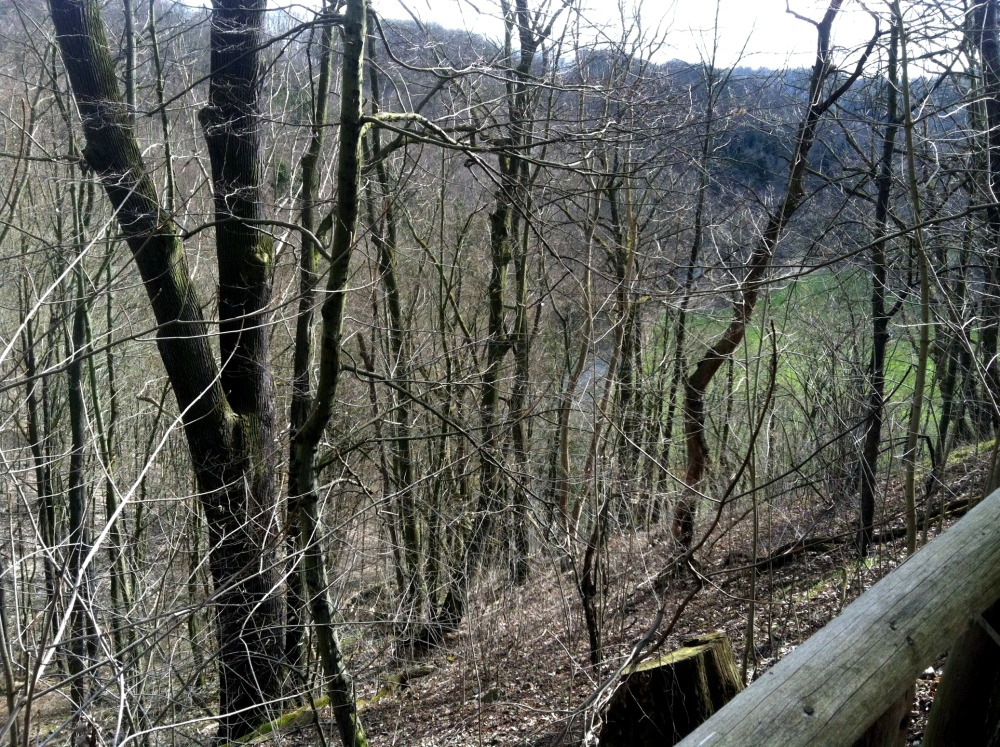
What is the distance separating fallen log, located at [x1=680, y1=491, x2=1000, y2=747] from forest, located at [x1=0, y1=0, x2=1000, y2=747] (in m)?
0.13

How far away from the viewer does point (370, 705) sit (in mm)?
7902

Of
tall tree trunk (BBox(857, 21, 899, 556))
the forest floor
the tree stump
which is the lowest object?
the forest floor

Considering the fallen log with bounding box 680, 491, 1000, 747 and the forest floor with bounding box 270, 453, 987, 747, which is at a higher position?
the fallen log with bounding box 680, 491, 1000, 747

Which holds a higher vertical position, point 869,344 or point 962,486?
point 869,344

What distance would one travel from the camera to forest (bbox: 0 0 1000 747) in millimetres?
4539

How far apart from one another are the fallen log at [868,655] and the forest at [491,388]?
13cm

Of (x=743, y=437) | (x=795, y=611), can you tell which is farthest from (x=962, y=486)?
(x=743, y=437)

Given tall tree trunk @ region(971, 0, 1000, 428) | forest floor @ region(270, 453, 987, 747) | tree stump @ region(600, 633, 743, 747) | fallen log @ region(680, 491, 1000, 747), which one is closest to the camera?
fallen log @ region(680, 491, 1000, 747)

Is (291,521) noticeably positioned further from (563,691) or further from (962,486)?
(962,486)

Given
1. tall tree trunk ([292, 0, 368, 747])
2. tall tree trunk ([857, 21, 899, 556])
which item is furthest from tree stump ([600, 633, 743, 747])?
tall tree trunk ([292, 0, 368, 747])

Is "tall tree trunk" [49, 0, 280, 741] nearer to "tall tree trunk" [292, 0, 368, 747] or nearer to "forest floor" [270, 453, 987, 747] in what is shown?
"tall tree trunk" [292, 0, 368, 747]

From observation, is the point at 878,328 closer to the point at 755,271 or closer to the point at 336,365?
the point at 755,271

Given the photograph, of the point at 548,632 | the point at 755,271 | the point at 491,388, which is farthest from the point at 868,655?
the point at 491,388

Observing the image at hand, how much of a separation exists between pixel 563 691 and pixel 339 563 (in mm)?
2840
